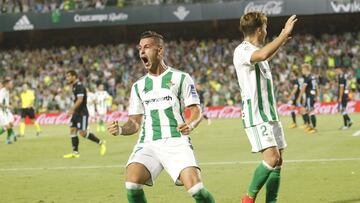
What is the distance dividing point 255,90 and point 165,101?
1.44 m

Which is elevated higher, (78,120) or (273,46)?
(273,46)

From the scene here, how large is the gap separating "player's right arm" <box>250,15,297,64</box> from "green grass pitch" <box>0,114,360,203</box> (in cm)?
285

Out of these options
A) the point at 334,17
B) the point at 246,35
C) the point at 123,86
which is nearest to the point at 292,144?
the point at 246,35

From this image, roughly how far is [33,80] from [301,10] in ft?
54.1

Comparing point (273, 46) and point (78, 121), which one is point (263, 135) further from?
point (78, 121)

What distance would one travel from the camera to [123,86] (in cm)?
4131

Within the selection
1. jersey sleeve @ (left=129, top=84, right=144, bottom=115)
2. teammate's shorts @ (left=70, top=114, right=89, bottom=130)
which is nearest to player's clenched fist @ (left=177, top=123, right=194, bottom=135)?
jersey sleeve @ (left=129, top=84, right=144, bottom=115)

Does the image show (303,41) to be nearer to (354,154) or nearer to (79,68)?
(79,68)

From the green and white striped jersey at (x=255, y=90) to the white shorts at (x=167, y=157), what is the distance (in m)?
1.33

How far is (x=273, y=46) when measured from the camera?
306 inches

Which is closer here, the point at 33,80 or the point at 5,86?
the point at 5,86

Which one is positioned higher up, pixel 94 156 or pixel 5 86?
pixel 5 86

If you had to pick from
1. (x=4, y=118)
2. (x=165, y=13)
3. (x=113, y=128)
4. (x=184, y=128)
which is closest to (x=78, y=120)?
(x=4, y=118)

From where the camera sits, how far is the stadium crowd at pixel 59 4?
146ft
